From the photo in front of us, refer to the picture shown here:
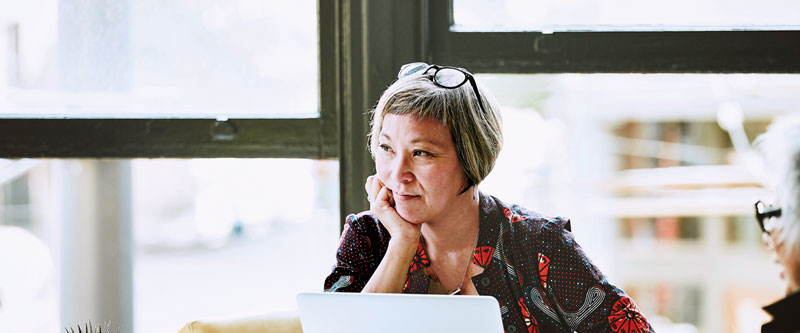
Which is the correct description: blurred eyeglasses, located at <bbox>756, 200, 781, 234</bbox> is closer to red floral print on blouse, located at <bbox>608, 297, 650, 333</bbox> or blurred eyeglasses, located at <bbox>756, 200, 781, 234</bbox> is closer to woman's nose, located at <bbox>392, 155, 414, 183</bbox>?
red floral print on blouse, located at <bbox>608, 297, 650, 333</bbox>

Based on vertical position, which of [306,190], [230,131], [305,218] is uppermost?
[230,131]

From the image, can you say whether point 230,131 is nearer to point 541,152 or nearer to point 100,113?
point 100,113

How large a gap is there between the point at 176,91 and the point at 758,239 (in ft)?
11.9

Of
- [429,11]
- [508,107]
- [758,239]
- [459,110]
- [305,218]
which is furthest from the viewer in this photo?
[305,218]

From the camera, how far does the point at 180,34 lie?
2.03 meters

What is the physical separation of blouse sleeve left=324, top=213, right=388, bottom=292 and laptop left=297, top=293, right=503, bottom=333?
35cm

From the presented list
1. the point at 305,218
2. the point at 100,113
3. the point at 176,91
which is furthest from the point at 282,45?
the point at 305,218

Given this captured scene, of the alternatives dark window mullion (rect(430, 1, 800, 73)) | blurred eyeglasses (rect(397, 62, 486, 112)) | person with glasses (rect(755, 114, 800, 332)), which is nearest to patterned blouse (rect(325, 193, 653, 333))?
blurred eyeglasses (rect(397, 62, 486, 112))

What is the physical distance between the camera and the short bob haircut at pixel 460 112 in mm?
1451

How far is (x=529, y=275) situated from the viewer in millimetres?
1507

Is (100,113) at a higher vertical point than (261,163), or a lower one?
higher

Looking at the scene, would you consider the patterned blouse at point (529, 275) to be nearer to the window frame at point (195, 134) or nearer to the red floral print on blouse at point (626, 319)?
the red floral print on blouse at point (626, 319)

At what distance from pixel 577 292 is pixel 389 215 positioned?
15.7 inches

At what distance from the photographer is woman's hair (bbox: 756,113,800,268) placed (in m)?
1.00
